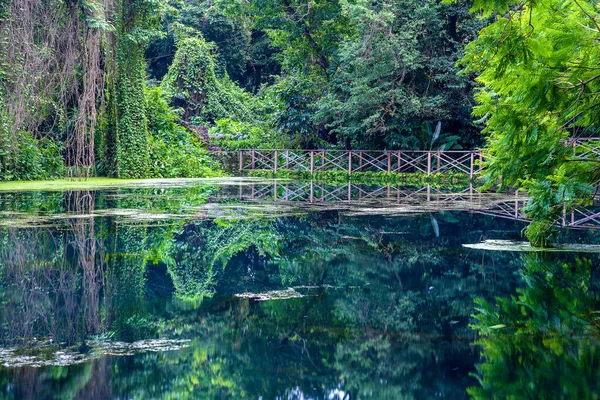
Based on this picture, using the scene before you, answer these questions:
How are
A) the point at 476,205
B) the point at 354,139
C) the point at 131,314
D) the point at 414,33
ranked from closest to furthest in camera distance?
the point at 131,314 < the point at 476,205 < the point at 414,33 < the point at 354,139

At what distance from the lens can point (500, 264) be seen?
7617 mm

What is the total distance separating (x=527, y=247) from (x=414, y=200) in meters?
7.19

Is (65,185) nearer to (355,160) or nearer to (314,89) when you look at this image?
(355,160)

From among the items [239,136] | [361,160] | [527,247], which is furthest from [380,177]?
[527,247]

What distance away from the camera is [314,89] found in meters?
29.4

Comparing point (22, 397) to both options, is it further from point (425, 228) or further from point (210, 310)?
point (425, 228)

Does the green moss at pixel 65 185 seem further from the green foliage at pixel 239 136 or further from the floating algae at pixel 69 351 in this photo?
the floating algae at pixel 69 351

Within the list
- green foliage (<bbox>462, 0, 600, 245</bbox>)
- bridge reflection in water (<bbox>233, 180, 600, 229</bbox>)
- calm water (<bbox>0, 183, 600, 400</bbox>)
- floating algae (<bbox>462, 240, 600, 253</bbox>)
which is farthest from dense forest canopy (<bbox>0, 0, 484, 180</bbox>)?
green foliage (<bbox>462, 0, 600, 245</bbox>)

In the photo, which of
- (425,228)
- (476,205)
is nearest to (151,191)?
(476,205)

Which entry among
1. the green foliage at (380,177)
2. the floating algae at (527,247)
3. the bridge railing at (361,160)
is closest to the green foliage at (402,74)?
the bridge railing at (361,160)

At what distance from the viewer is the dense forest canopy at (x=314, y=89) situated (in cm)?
649

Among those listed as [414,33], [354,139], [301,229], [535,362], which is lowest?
[535,362]

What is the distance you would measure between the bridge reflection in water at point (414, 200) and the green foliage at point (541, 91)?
132 inches

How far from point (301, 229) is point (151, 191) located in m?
8.44
